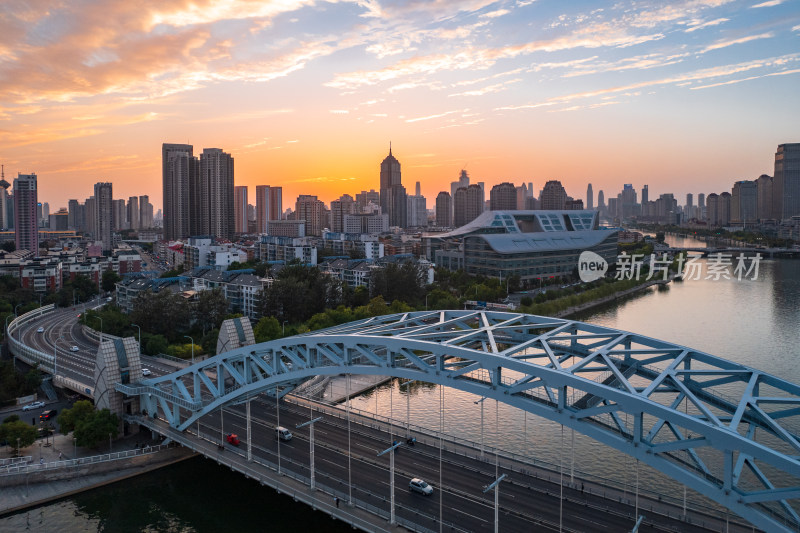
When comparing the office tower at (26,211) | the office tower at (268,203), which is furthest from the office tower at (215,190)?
the office tower at (268,203)

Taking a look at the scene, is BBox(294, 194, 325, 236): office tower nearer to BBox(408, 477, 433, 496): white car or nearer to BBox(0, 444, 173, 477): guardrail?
BBox(0, 444, 173, 477): guardrail

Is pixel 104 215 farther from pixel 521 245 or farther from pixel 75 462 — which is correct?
pixel 75 462

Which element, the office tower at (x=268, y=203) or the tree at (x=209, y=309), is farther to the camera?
the office tower at (x=268, y=203)

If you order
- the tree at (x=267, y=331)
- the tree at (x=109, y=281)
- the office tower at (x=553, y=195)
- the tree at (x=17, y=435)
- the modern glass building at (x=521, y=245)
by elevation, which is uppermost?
the office tower at (x=553, y=195)

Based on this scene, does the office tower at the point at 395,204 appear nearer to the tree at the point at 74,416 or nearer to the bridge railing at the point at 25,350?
the bridge railing at the point at 25,350

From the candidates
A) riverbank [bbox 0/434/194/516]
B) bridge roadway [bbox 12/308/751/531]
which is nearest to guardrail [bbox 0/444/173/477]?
riverbank [bbox 0/434/194/516]

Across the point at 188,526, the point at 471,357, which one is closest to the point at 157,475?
the point at 188,526
